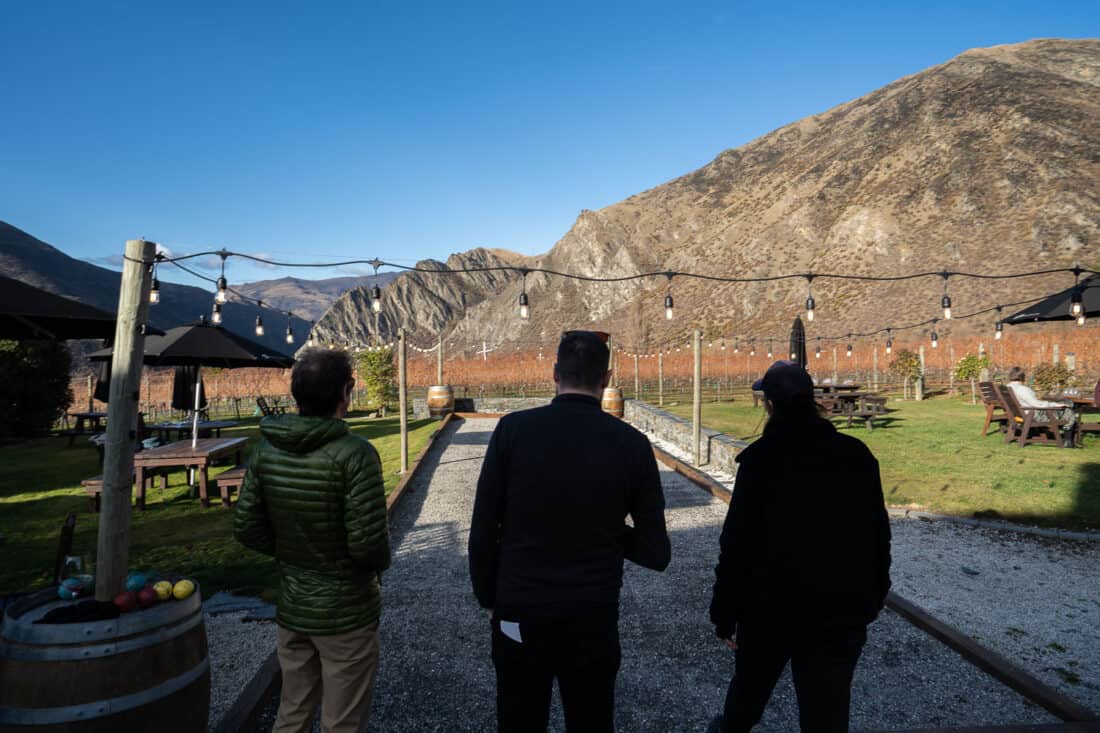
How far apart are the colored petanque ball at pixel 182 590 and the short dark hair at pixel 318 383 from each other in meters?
0.83

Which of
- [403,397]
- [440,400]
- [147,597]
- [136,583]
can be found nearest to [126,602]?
[147,597]

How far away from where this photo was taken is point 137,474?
786 centimetres

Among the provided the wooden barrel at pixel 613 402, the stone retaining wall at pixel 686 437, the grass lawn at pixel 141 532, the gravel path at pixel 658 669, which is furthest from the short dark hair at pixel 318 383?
the wooden barrel at pixel 613 402

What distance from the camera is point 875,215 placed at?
65812 mm

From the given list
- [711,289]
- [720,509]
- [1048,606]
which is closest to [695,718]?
[1048,606]

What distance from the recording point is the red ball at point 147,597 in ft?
7.33

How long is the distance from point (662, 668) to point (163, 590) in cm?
274

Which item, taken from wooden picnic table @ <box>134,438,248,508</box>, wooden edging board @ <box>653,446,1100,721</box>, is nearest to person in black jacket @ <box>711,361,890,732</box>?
wooden edging board @ <box>653,446,1100,721</box>

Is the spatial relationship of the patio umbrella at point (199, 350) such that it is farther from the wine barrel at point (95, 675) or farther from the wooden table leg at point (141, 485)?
the wine barrel at point (95, 675)

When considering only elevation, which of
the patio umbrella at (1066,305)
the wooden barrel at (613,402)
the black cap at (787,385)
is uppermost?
the patio umbrella at (1066,305)

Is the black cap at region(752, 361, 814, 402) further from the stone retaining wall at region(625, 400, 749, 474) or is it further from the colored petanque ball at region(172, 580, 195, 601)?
the stone retaining wall at region(625, 400, 749, 474)

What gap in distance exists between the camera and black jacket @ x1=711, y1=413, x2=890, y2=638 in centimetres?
198

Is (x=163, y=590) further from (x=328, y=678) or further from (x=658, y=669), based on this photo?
(x=658, y=669)

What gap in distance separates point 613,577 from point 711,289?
7530cm
